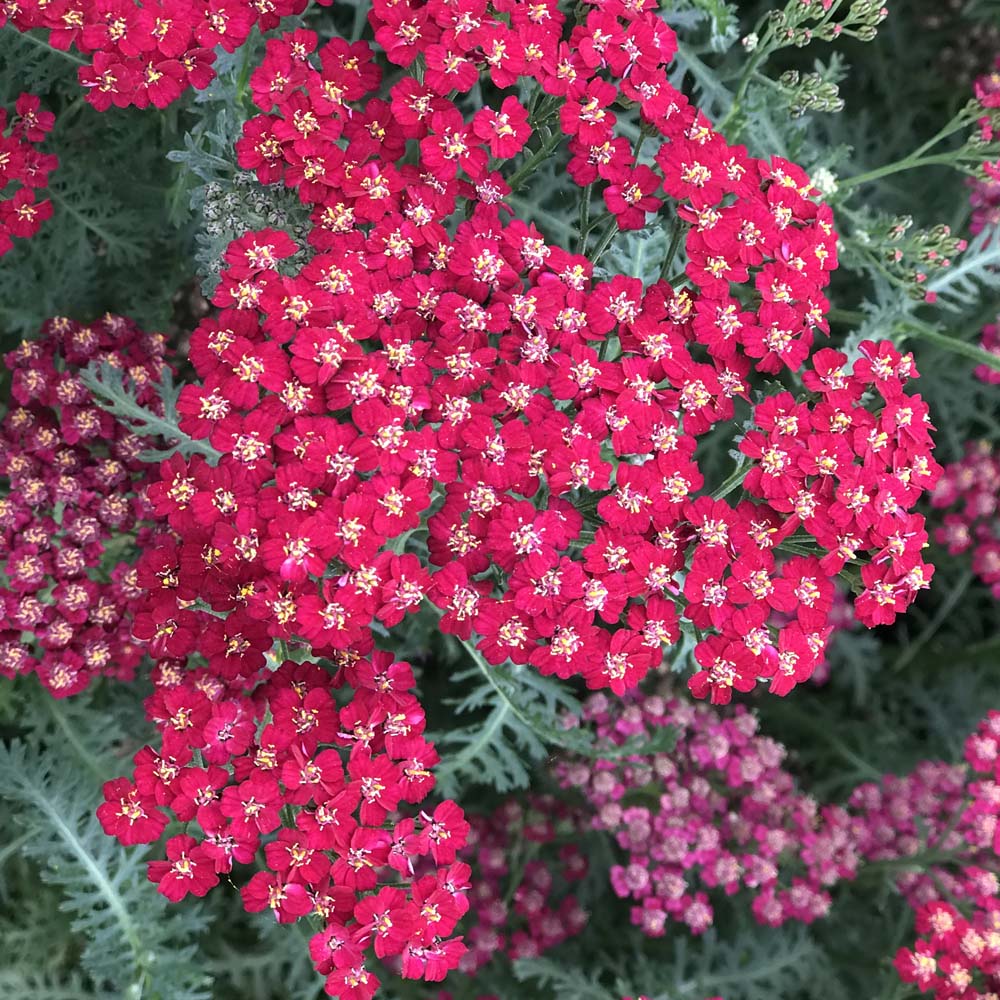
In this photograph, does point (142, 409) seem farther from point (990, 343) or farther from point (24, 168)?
point (990, 343)

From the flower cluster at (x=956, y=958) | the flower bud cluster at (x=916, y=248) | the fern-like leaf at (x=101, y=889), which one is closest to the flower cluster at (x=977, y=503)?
the flower bud cluster at (x=916, y=248)

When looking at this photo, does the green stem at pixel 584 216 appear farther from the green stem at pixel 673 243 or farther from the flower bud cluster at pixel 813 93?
the flower bud cluster at pixel 813 93

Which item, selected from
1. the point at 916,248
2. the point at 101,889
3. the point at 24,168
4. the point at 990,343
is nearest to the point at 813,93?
the point at 916,248

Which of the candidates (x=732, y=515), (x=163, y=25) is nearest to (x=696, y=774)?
(x=732, y=515)

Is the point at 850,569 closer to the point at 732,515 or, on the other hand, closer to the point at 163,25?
the point at 732,515

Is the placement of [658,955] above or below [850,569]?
below

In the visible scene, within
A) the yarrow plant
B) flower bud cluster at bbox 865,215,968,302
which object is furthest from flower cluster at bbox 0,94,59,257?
flower bud cluster at bbox 865,215,968,302
